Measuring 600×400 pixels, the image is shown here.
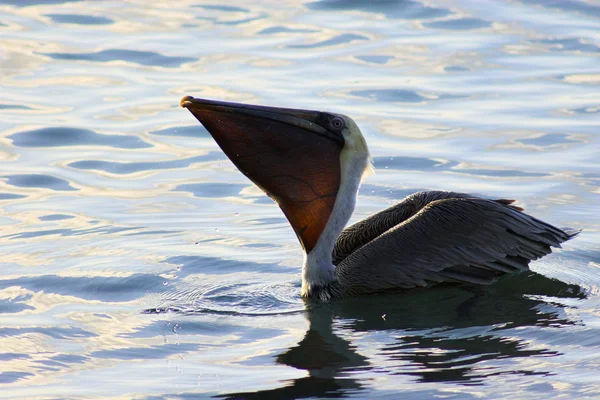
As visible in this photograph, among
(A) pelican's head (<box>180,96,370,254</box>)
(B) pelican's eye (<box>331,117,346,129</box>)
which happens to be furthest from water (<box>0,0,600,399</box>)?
(B) pelican's eye (<box>331,117,346,129</box>)

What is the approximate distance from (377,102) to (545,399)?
22.0ft

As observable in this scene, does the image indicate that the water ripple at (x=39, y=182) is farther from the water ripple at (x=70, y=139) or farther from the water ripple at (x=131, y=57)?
the water ripple at (x=131, y=57)

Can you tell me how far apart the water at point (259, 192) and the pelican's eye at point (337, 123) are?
3.29 feet

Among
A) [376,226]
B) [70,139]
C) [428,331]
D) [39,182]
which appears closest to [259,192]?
[39,182]

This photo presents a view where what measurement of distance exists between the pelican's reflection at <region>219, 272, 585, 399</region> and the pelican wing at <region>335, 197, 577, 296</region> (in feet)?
0.41

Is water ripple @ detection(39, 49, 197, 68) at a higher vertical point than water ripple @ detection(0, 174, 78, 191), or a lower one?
higher

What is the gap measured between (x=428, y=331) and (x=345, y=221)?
1.10 meters

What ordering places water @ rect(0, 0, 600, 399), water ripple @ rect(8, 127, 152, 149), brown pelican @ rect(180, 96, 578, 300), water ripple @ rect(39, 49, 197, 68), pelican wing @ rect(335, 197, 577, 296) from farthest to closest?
1. water ripple @ rect(39, 49, 197, 68)
2. water ripple @ rect(8, 127, 152, 149)
3. pelican wing @ rect(335, 197, 577, 296)
4. brown pelican @ rect(180, 96, 578, 300)
5. water @ rect(0, 0, 600, 399)

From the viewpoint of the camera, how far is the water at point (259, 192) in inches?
226

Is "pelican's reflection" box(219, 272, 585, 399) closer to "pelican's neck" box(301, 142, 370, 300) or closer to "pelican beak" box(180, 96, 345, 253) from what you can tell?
"pelican's neck" box(301, 142, 370, 300)

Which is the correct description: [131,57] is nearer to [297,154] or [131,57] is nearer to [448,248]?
[297,154]

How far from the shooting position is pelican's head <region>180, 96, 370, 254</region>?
6.41 metres

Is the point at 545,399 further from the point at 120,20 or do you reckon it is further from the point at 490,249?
the point at 120,20

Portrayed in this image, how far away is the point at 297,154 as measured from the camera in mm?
6738
